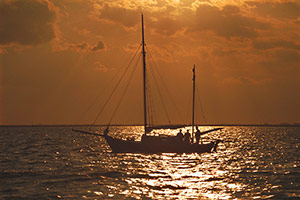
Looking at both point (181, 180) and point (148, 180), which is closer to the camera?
point (181, 180)

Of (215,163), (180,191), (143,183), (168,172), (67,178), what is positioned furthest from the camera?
(215,163)

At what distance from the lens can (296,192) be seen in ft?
101

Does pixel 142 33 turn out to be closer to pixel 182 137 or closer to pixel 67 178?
pixel 182 137

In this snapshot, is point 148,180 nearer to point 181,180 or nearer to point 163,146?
point 181,180

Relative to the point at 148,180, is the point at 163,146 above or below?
below

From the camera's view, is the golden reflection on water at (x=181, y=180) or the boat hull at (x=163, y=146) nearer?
the golden reflection on water at (x=181, y=180)

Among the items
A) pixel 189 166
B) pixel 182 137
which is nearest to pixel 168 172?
pixel 189 166

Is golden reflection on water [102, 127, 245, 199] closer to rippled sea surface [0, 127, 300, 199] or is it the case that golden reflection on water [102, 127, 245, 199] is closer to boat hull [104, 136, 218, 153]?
rippled sea surface [0, 127, 300, 199]

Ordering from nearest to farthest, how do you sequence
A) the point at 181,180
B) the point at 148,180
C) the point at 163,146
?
1. the point at 181,180
2. the point at 148,180
3. the point at 163,146

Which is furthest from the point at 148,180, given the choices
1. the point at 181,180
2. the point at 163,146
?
the point at 163,146

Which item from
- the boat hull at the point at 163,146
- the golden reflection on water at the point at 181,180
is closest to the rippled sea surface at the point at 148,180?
the golden reflection on water at the point at 181,180

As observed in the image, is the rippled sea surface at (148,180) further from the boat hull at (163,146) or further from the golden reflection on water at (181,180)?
the boat hull at (163,146)

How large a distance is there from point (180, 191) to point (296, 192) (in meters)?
8.46

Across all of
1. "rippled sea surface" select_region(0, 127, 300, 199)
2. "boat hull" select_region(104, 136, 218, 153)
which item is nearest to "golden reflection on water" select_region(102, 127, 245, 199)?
"rippled sea surface" select_region(0, 127, 300, 199)
